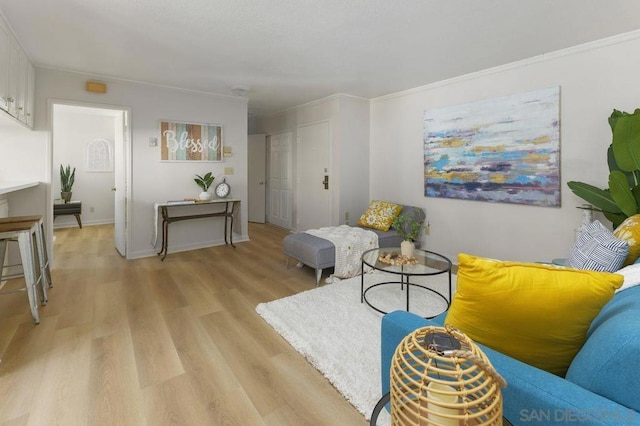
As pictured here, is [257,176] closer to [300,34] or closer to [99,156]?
[99,156]

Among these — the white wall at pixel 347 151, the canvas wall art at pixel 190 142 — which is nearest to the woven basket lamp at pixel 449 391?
the white wall at pixel 347 151

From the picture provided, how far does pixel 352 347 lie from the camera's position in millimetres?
2059

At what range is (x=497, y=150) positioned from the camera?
11.5 ft

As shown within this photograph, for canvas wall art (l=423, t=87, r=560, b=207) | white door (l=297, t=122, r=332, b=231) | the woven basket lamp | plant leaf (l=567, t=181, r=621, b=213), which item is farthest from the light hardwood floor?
plant leaf (l=567, t=181, r=621, b=213)

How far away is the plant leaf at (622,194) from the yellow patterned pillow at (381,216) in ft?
6.97

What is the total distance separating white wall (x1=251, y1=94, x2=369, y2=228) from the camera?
478 cm

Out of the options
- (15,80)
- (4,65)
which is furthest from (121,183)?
(4,65)

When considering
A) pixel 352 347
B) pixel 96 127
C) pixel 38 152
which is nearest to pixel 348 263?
pixel 352 347

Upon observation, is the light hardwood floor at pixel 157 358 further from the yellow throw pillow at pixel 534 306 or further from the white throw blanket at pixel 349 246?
the yellow throw pillow at pixel 534 306

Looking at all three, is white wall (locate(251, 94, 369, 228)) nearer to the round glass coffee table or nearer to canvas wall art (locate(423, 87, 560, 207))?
canvas wall art (locate(423, 87, 560, 207))

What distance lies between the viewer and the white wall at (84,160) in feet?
20.1

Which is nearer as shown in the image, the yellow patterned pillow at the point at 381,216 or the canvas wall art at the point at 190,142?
the yellow patterned pillow at the point at 381,216

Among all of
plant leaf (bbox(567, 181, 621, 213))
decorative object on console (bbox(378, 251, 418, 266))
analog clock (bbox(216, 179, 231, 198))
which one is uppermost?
analog clock (bbox(216, 179, 231, 198))

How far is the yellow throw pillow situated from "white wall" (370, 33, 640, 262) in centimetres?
263
